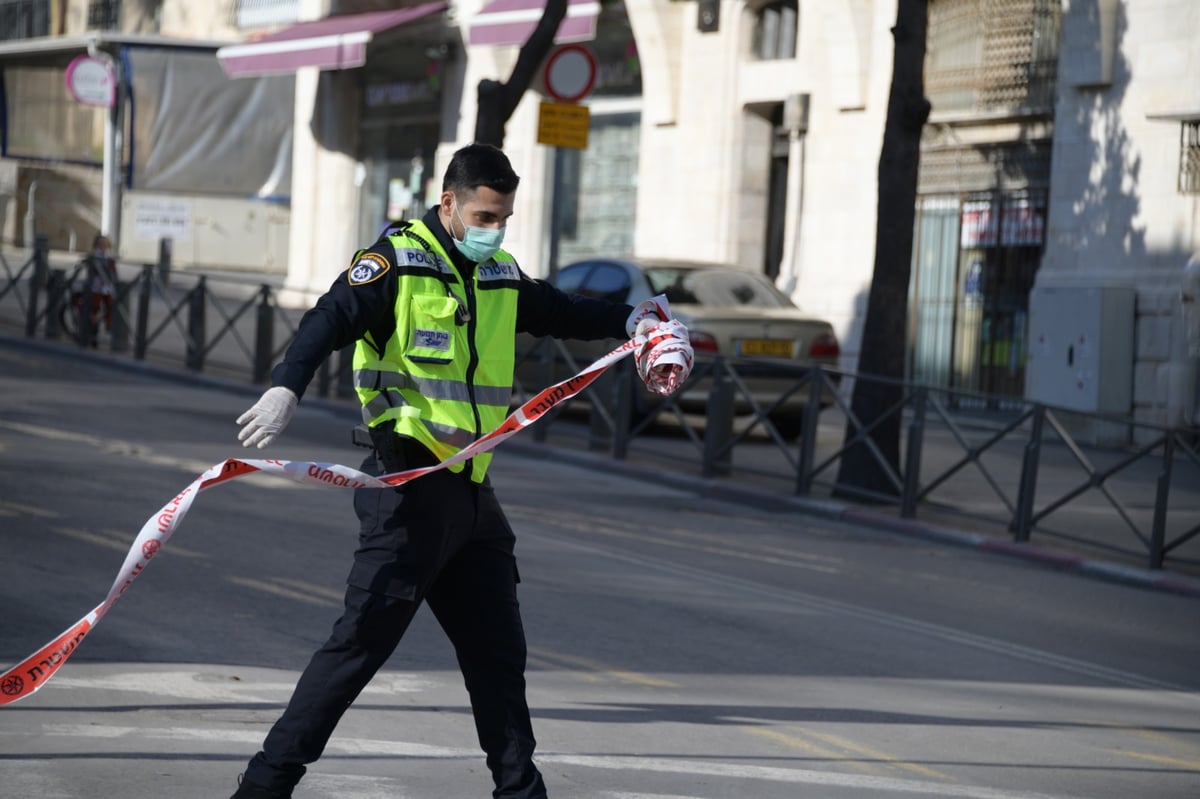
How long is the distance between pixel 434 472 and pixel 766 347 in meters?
11.3

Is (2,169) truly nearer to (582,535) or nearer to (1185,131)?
(1185,131)

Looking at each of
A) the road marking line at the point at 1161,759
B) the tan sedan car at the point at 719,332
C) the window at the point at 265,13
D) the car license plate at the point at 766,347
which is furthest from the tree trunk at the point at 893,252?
the window at the point at 265,13

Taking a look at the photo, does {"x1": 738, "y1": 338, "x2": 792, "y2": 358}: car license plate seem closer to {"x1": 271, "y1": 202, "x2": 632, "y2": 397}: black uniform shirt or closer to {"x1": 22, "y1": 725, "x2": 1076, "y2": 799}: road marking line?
{"x1": 22, "y1": 725, "x2": 1076, "y2": 799}: road marking line

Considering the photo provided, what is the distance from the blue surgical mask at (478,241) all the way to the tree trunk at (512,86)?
12.3 metres

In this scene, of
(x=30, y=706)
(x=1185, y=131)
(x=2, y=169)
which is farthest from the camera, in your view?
(x=2, y=169)

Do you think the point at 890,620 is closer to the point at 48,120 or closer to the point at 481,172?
the point at 481,172

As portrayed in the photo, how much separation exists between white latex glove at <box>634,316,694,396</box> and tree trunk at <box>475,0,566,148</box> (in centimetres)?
1207

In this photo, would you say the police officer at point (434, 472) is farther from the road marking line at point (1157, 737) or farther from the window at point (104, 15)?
the window at point (104, 15)

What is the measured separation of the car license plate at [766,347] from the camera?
15.4 m

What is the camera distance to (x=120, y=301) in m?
21.5

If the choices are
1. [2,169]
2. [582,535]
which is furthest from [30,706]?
[2,169]

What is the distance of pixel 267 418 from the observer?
3990mm

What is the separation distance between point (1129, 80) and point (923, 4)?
6059 mm

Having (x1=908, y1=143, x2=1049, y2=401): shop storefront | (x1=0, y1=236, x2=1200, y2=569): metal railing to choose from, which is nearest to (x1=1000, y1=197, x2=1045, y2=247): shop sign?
(x1=908, y1=143, x2=1049, y2=401): shop storefront
